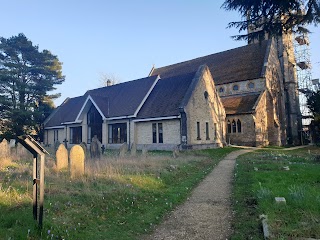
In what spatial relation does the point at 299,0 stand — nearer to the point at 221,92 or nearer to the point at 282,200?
the point at 282,200

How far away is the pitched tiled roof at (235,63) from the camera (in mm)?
37000

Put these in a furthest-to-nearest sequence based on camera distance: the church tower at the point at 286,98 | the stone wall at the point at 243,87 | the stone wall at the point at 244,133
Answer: the church tower at the point at 286,98 < the stone wall at the point at 243,87 < the stone wall at the point at 244,133

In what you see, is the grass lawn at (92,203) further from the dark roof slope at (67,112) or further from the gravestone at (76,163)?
the dark roof slope at (67,112)

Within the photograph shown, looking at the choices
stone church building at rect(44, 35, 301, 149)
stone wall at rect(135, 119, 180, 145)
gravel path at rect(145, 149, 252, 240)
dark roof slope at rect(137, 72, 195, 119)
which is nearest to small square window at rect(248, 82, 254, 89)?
stone church building at rect(44, 35, 301, 149)

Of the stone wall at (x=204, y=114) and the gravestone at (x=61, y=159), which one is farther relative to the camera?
the stone wall at (x=204, y=114)

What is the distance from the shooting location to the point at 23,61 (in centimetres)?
4384

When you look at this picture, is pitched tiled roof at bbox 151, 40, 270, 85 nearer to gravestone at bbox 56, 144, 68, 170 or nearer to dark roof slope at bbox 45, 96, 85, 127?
dark roof slope at bbox 45, 96, 85, 127

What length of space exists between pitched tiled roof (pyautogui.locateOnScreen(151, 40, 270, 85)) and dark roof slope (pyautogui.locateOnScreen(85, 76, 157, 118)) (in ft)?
37.8

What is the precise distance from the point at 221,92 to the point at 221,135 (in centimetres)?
1091

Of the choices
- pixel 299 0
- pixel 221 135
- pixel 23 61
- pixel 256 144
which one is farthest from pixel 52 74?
pixel 299 0

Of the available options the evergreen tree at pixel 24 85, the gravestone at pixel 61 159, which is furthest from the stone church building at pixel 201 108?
the gravestone at pixel 61 159

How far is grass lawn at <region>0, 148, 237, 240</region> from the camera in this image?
541cm

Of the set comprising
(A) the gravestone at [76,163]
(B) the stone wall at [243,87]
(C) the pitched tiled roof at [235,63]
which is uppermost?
(C) the pitched tiled roof at [235,63]

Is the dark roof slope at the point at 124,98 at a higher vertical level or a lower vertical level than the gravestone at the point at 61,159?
higher
